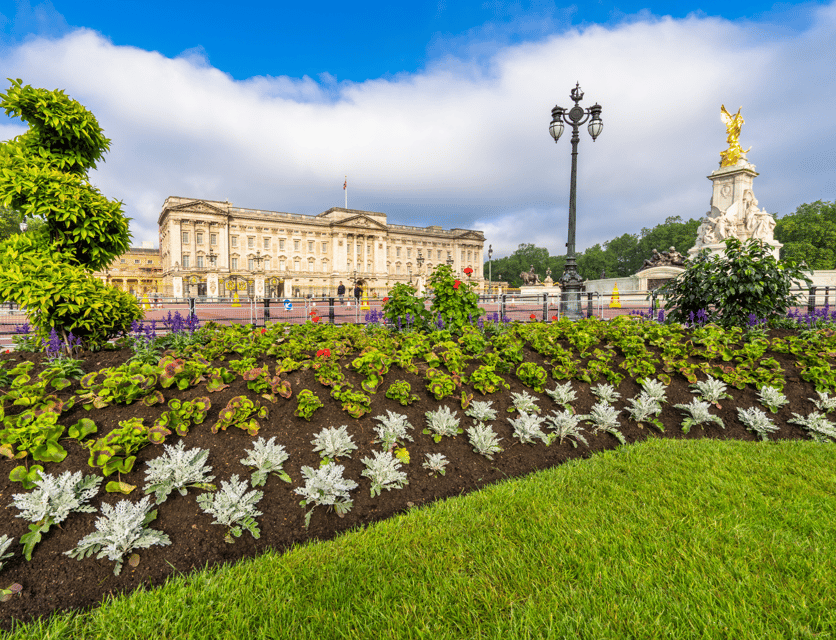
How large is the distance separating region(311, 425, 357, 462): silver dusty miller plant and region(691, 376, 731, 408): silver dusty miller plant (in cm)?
395

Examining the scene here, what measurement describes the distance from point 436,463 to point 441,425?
0.42m

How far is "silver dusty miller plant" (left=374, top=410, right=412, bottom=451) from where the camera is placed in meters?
3.33

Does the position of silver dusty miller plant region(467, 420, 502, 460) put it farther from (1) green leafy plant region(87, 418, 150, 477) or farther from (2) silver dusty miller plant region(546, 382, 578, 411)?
(1) green leafy plant region(87, 418, 150, 477)

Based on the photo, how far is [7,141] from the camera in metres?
4.89

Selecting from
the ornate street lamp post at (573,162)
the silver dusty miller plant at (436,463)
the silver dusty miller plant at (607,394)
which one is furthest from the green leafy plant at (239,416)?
the ornate street lamp post at (573,162)

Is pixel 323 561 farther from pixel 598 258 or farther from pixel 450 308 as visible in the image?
pixel 598 258

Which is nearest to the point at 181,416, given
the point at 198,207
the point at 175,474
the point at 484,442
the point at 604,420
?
the point at 175,474

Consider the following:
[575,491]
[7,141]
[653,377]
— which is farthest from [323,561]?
[7,141]

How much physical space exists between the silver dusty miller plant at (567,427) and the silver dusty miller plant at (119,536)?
126 inches

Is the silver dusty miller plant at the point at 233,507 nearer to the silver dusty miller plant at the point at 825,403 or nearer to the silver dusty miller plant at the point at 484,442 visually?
the silver dusty miller plant at the point at 484,442

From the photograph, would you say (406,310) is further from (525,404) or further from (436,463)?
(436,463)

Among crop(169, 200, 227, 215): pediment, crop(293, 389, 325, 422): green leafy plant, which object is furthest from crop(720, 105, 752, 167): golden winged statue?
crop(169, 200, 227, 215): pediment

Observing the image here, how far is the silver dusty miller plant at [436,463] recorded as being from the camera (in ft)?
10.6

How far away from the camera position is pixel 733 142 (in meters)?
25.9
